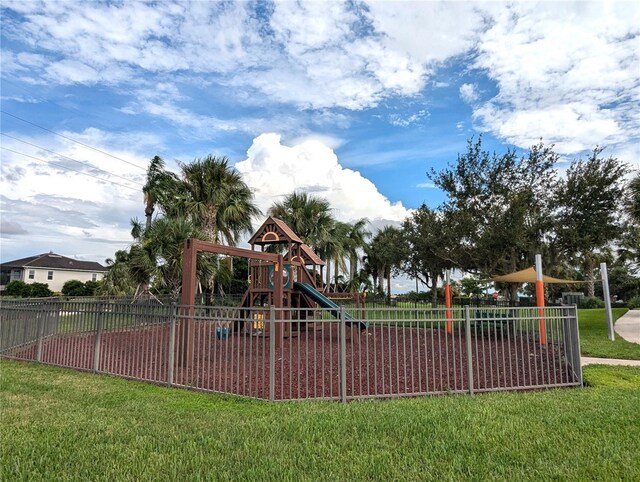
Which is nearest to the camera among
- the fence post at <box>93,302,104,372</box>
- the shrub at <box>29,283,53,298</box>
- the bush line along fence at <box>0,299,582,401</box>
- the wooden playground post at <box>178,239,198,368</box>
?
the bush line along fence at <box>0,299,582,401</box>

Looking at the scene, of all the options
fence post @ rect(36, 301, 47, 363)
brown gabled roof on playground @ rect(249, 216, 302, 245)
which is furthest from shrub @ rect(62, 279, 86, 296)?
fence post @ rect(36, 301, 47, 363)

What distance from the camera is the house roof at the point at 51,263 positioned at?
156ft

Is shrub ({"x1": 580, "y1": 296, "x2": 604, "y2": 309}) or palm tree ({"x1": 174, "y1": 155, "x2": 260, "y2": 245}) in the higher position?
palm tree ({"x1": 174, "y1": 155, "x2": 260, "y2": 245})

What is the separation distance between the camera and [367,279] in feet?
145

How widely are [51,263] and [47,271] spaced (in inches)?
61.2

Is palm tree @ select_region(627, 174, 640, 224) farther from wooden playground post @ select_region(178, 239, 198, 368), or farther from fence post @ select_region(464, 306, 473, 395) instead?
wooden playground post @ select_region(178, 239, 198, 368)

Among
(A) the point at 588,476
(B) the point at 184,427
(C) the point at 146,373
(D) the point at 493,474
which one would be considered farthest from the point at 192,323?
(A) the point at 588,476

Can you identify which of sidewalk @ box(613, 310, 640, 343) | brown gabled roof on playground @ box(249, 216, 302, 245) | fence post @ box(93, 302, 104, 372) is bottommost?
sidewalk @ box(613, 310, 640, 343)

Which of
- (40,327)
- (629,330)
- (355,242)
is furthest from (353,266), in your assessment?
(40,327)

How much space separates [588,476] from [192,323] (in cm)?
635

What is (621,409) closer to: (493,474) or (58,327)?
(493,474)

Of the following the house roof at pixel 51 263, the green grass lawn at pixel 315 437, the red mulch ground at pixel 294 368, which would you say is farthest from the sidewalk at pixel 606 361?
the house roof at pixel 51 263

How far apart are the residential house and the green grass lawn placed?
4750 cm

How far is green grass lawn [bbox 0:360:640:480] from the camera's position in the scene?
3.76 m
